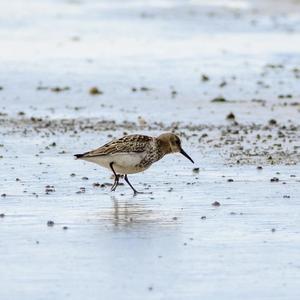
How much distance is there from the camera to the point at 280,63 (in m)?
23.4

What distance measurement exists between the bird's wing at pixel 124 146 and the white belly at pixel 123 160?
42 mm

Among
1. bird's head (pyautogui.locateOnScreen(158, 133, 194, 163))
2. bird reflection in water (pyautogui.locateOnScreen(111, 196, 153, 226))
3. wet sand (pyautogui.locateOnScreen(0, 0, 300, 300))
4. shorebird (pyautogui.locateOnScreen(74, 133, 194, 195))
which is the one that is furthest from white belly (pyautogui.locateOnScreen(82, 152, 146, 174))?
bird reflection in water (pyautogui.locateOnScreen(111, 196, 153, 226))

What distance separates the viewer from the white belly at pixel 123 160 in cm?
1179

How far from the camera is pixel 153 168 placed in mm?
13125

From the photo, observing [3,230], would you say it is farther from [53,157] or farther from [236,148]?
[236,148]

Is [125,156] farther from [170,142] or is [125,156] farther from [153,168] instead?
[153,168]

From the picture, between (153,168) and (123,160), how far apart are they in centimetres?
137

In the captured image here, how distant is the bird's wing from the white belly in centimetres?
4

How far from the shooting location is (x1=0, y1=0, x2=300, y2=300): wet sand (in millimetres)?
8102

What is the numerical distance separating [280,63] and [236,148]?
30.4 feet

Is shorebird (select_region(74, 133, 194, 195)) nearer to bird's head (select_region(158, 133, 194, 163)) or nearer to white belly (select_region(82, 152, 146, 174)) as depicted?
white belly (select_region(82, 152, 146, 174))

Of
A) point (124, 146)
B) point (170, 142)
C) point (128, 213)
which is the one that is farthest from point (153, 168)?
point (128, 213)

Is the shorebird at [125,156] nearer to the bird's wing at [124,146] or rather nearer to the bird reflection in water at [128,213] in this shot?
the bird's wing at [124,146]

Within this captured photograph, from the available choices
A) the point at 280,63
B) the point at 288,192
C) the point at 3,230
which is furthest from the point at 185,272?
the point at 280,63
